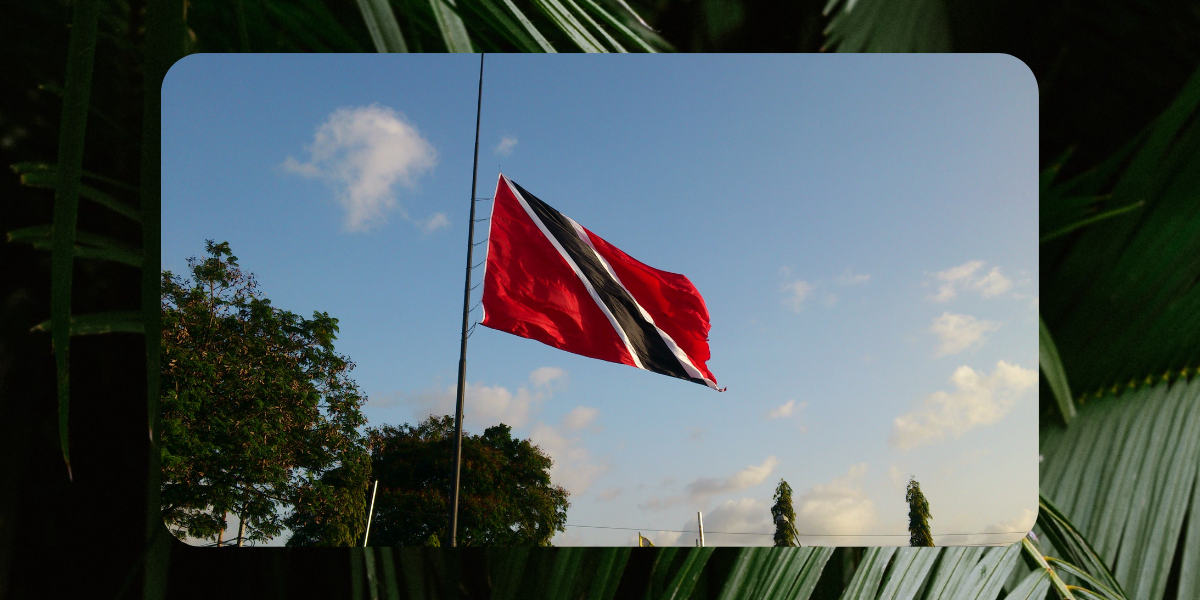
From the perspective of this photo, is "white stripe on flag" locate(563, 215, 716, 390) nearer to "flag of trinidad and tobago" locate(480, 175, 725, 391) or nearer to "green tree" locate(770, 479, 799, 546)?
"flag of trinidad and tobago" locate(480, 175, 725, 391)

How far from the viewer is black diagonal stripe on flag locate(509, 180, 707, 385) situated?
1.89 m

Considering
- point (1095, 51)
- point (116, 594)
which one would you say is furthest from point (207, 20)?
point (1095, 51)

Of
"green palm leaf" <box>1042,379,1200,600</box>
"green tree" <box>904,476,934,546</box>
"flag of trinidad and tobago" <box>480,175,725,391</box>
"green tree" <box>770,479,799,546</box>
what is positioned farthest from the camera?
"green tree" <box>770,479,799,546</box>

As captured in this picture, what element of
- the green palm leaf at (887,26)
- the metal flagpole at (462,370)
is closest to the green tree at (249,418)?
the metal flagpole at (462,370)

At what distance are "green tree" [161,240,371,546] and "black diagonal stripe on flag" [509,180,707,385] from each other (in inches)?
140

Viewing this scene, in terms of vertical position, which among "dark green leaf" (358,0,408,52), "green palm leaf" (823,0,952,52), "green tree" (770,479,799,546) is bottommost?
"green tree" (770,479,799,546)

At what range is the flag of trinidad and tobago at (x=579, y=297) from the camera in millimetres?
1848

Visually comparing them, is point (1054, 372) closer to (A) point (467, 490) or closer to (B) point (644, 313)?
(B) point (644, 313)

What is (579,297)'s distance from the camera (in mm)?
1863

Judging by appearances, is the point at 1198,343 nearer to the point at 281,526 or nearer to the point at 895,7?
the point at 895,7

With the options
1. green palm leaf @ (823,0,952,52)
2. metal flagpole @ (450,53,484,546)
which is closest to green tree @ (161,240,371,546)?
metal flagpole @ (450,53,484,546)

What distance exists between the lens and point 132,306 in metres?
1.33

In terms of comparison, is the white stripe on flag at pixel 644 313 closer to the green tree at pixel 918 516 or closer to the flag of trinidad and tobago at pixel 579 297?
the flag of trinidad and tobago at pixel 579 297

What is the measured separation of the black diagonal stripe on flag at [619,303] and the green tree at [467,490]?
7569mm
